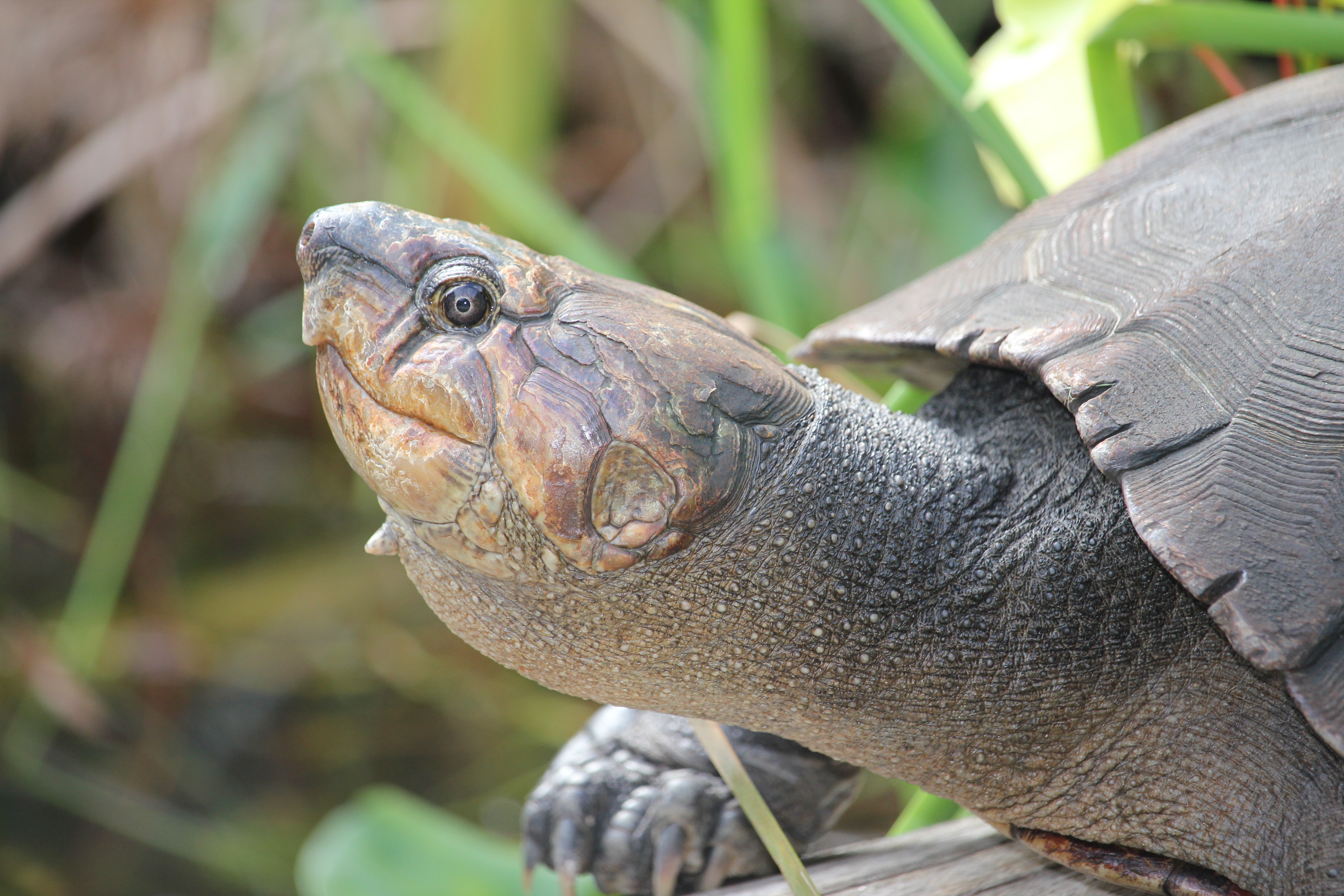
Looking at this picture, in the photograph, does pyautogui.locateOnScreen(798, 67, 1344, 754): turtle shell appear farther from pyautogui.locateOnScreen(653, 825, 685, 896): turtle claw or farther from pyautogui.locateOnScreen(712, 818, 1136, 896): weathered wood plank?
pyautogui.locateOnScreen(653, 825, 685, 896): turtle claw

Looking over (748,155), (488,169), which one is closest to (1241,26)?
(748,155)

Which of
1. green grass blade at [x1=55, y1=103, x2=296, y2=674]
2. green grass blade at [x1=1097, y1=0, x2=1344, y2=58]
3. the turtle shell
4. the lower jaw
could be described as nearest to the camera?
the turtle shell

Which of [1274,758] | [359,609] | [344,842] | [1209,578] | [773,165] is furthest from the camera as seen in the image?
[773,165]

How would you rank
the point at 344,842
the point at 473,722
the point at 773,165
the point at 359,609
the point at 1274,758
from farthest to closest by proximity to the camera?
1. the point at 773,165
2. the point at 359,609
3. the point at 473,722
4. the point at 344,842
5. the point at 1274,758

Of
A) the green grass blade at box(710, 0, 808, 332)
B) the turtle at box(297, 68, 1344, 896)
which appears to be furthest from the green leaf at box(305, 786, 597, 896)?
the green grass blade at box(710, 0, 808, 332)

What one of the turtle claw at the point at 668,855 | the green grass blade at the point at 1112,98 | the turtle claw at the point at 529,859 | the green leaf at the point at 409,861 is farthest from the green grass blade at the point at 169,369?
the green grass blade at the point at 1112,98

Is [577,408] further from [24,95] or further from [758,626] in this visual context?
[24,95]

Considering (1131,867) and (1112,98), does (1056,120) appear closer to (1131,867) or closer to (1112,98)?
(1112,98)

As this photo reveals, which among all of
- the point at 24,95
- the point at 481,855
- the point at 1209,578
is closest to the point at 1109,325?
the point at 1209,578
